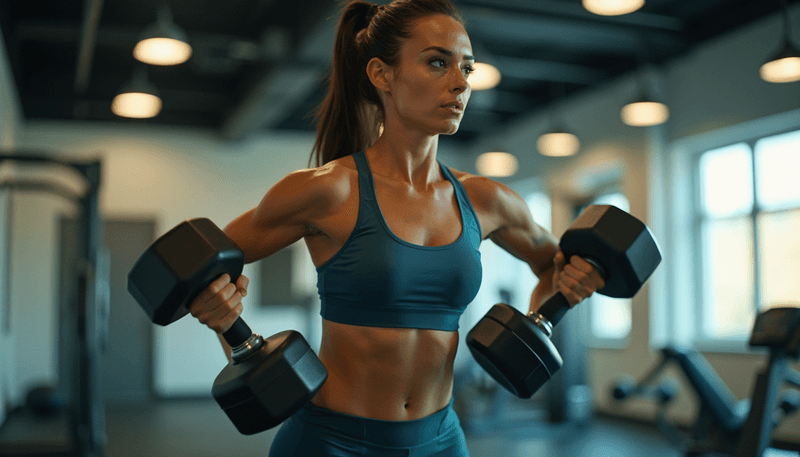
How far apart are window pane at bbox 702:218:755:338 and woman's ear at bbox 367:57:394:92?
5.25 meters

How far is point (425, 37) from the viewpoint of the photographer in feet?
4.40

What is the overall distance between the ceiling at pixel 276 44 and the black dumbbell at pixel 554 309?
10.6 feet

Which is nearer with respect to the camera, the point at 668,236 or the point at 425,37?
the point at 425,37

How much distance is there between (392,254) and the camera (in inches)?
49.3

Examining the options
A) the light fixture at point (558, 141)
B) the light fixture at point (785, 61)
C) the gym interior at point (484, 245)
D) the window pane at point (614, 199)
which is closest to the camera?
the light fixture at point (785, 61)

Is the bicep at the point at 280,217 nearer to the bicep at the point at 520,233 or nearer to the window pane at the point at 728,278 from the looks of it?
the bicep at the point at 520,233

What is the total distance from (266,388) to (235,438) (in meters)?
4.95

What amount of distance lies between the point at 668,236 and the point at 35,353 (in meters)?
7.11

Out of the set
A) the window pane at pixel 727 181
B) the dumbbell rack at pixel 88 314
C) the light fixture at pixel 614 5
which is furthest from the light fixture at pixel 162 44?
the window pane at pixel 727 181

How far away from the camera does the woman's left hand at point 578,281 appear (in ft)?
4.56

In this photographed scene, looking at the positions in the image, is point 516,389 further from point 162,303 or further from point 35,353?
point 35,353

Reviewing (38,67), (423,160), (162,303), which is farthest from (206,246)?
(38,67)

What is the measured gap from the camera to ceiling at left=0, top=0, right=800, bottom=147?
18.0ft

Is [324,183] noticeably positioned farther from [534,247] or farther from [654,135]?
[654,135]
